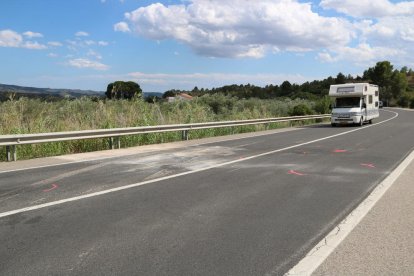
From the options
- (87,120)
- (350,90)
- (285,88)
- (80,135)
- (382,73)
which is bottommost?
(80,135)

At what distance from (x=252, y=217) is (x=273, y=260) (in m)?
A: 1.67

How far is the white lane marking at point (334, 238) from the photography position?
4.36 m

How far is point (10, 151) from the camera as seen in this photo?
12.0 m

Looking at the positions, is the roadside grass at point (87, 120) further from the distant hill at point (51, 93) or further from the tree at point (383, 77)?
the tree at point (383, 77)

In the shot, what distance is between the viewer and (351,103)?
29.7 meters

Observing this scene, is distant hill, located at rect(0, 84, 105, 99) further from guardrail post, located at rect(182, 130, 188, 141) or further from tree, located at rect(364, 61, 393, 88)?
tree, located at rect(364, 61, 393, 88)

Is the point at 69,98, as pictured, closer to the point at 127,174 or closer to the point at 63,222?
the point at 127,174

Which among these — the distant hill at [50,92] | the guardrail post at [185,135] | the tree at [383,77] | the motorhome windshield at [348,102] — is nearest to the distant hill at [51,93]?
the distant hill at [50,92]

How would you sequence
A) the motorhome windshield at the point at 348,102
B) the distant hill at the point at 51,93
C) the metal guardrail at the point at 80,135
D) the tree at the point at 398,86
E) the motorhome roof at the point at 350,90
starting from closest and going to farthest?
the metal guardrail at the point at 80,135 → the distant hill at the point at 51,93 → the motorhome roof at the point at 350,90 → the motorhome windshield at the point at 348,102 → the tree at the point at 398,86

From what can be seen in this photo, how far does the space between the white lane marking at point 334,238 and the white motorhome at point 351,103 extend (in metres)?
21.1

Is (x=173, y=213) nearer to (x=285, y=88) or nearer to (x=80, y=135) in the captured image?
(x=80, y=135)

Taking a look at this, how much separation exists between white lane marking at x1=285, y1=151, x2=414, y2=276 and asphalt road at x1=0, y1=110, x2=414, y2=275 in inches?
4.4

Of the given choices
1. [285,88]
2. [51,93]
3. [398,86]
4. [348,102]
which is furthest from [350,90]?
[398,86]

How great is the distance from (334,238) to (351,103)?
26.0m
